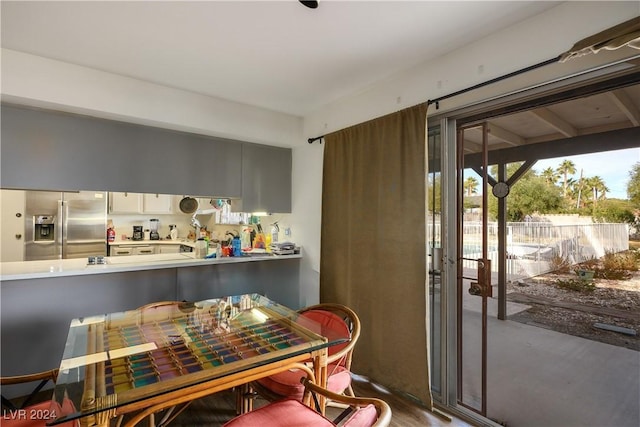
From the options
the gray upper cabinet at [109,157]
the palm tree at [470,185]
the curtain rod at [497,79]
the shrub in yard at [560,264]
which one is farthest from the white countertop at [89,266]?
the shrub in yard at [560,264]

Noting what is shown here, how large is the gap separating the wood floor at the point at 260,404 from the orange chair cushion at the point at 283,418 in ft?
3.02

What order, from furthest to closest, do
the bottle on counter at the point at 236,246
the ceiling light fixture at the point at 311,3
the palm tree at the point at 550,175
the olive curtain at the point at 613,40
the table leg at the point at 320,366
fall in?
the bottle on counter at the point at 236,246 → the palm tree at the point at 550,175 → the ceiling light fixture at the point at 311,3 → the table leg at the point at 320,366 → the olive curtain at the point at 613,40

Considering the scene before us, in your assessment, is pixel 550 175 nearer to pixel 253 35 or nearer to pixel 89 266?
pixel 253 35

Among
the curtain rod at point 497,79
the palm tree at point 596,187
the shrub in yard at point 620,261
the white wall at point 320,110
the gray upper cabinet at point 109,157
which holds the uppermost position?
the white wall at point 320,110

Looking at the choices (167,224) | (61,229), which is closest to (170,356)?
(61,229)

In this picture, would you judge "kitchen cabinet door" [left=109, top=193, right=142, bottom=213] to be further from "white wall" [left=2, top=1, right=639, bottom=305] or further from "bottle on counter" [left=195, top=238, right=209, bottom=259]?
"white wall" [left=2, top=1, right=639, bottom=305]

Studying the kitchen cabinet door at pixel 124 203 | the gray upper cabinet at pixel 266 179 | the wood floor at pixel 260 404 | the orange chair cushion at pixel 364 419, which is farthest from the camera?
the kitchen cabinet door at pixel 124 203

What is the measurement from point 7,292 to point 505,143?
3680 millimetres

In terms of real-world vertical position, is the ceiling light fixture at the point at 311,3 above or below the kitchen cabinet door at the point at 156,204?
above

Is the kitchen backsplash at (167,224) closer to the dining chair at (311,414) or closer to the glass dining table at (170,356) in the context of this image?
the glass dining table at (170,356)

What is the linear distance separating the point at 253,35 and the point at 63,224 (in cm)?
378

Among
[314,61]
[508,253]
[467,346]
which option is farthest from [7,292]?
[508,253]

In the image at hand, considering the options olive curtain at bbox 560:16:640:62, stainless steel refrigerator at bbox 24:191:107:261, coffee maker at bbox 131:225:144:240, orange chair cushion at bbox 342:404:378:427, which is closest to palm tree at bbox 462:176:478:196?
olive curtain at bbox 560:16:640:62

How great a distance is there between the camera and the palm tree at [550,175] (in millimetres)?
1903
